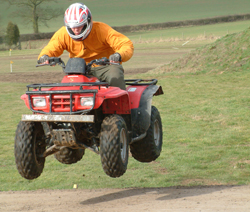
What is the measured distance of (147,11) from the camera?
11612 cm

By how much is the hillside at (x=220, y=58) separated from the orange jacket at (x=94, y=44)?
18406 mm

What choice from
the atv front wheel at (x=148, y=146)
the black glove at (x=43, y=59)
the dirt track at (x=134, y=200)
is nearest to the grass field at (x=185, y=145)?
the dirt track at (x=134, y=200)

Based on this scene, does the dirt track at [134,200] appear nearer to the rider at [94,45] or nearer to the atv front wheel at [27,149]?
the atv front wheel at [27,149]

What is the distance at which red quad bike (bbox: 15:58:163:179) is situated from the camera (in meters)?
5.77

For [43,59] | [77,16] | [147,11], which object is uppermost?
[147,11]

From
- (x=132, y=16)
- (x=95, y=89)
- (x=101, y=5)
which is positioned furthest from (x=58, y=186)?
(x=101, y=5)

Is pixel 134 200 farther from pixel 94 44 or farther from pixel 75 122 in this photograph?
pixel 94 44

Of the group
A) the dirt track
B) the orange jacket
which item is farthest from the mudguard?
the dirt track

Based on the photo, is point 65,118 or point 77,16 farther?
point 77,16

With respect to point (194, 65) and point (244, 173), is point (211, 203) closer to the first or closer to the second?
point (244, 173)

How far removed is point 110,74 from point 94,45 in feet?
1.71

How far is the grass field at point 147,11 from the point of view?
4053 inches

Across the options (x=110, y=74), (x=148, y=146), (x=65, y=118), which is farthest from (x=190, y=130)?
(x=65, y=118)

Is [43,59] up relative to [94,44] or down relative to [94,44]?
down
